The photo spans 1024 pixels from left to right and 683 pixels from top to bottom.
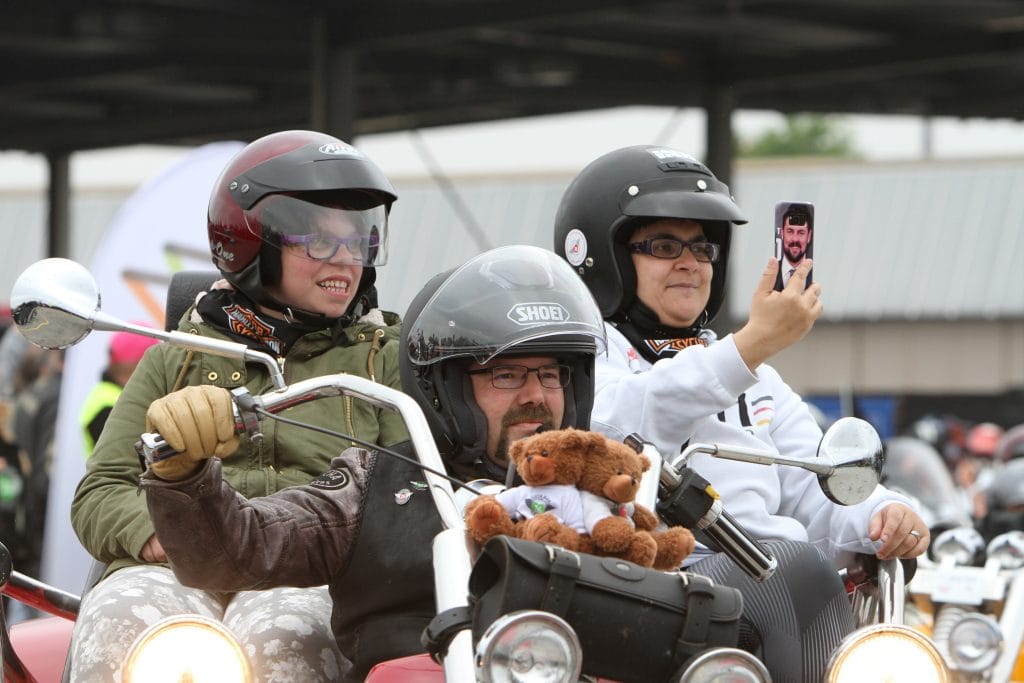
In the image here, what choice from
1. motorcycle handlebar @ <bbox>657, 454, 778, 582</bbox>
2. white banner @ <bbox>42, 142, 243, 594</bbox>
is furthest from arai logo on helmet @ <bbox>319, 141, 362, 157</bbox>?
A: white banner @ <bbox>42, 142, 243, 594</bbox>

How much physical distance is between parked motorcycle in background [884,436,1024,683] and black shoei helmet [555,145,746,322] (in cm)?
145

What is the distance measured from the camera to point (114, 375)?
7.19 meters

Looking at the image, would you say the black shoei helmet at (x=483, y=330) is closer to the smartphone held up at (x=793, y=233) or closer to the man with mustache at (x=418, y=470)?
the man with mustache at (x=418, y=470)

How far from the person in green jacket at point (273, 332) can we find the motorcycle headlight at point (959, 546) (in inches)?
97.7

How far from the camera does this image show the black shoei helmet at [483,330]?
125 inches

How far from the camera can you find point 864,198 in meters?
27.3

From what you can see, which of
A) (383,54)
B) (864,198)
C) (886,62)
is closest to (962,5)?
(886,62)

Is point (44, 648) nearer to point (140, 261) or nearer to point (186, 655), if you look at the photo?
point (186, 655)

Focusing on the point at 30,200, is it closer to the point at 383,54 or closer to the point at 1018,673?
the point at 383,54

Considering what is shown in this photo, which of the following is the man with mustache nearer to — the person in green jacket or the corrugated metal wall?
the person in green jacket

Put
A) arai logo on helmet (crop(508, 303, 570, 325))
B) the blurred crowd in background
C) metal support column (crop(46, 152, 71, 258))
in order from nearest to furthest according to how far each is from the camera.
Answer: arai logo on helmet (crop(508, 303, 570, 325)) → the blurred crowd in background → metal support column (crop(46, 152, 71, 258))

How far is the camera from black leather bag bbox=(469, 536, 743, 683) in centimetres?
239

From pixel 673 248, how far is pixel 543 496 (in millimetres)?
1927

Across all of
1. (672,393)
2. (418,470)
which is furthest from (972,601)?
(418,470)
